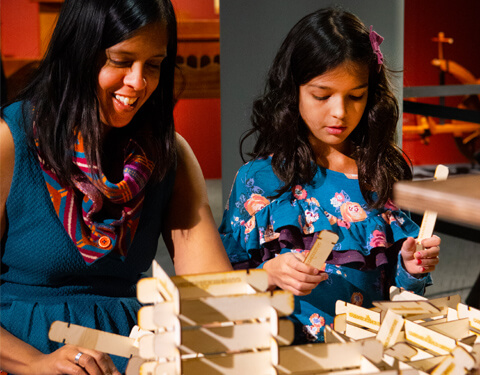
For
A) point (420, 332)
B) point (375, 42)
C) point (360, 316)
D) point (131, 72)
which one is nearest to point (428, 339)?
point (420, 332)

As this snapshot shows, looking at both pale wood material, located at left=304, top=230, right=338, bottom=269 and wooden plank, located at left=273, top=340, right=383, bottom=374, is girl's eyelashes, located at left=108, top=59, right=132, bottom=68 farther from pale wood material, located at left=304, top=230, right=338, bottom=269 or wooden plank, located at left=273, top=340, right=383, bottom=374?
wooden plank, located at left=273, top=340, right=383, bottom=374

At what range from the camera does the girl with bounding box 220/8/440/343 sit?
5.50ft

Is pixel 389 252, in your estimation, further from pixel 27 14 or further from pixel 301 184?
pixel 27 14

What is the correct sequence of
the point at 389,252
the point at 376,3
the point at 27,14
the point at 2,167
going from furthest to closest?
the point at 27,14, the point at 376,3, the point at 389,252, the point at 2,167

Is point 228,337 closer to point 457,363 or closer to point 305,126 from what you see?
point 457,363

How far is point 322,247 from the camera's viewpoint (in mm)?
1112

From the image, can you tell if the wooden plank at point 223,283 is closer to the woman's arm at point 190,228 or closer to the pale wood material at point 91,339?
the pale wood material at point 91,339

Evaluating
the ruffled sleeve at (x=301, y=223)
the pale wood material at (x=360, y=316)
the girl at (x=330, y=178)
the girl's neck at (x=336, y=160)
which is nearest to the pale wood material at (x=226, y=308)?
the pale wood material at (x=360, y=316)

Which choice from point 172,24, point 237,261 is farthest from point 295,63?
point 237,261

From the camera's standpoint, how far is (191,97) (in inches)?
211

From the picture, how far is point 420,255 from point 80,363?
782 mm

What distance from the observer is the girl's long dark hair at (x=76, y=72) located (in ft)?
4.52

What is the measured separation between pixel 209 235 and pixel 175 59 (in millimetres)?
424

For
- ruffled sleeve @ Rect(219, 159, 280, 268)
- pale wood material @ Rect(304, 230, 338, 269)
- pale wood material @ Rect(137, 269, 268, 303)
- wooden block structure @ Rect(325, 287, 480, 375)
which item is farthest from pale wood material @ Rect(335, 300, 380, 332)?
ruffled sleeve @ Rect(219, 159, 280, 268)
